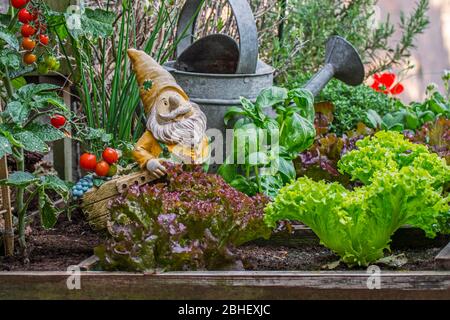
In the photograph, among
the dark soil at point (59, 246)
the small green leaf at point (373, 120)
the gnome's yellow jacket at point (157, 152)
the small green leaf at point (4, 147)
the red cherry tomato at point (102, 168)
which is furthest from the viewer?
the small green leaf at point (373, 120)

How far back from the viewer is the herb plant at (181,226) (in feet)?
6.77

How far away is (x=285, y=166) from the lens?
2.65 meters

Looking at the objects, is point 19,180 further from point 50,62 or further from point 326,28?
point 326,28

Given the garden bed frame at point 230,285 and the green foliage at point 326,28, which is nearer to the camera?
the garden bed frame at point 230,285

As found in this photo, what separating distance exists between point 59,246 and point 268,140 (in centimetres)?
75

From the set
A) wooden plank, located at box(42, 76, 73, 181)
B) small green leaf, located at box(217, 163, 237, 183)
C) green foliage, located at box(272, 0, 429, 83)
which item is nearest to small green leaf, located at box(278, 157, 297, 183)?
small green leaf, located at box(217, 163, 237, 183)

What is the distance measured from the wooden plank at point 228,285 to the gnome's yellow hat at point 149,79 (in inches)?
26.6

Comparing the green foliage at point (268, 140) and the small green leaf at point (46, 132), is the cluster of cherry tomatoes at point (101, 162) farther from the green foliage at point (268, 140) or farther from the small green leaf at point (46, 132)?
the green foliage at point (268, 140)

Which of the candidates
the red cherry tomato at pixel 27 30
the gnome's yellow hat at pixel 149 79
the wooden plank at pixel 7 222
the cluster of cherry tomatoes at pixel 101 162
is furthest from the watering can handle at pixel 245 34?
the wooden plank at pixel 7 222

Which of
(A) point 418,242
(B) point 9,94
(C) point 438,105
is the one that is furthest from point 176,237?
(C) point 438,105

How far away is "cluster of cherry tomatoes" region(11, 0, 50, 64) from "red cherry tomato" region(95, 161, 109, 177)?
1.12 ft

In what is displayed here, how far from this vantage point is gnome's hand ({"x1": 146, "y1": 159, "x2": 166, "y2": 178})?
243 centimetres

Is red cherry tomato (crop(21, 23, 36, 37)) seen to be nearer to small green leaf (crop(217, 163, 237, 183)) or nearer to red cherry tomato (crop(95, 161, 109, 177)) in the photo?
red cherry tomato (crop(95, 161, 109, 177))
